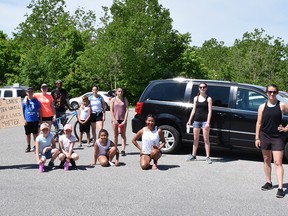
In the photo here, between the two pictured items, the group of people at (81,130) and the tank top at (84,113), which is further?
the tank top at (84,113)

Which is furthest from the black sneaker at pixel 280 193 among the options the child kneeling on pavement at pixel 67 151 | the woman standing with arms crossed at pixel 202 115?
the child kneeling on pavement at pixel 67 151

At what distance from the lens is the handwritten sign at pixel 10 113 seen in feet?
27.3

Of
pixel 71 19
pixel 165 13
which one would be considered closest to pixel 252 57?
pixel 165 13

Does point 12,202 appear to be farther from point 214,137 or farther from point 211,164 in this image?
point 214,137

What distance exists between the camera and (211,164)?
853 centimetres

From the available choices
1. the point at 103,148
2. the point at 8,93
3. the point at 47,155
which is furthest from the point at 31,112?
the point at 8,93

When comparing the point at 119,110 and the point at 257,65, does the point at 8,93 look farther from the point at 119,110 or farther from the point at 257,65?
the point at 257,65

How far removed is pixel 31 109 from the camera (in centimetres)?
969

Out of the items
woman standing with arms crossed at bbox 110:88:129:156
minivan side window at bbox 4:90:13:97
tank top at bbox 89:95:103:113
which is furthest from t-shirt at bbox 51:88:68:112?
minivan side window at bbox 4:90:13:97

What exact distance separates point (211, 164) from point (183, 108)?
168cm

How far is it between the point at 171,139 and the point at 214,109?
1.35 metres

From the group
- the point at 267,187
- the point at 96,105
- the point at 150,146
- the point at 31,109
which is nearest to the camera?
the point at 267,187

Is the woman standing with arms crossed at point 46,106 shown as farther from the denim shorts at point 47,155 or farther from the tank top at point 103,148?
the tank top at point 103,148

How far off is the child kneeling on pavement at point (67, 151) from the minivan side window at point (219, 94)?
3.32 metres
